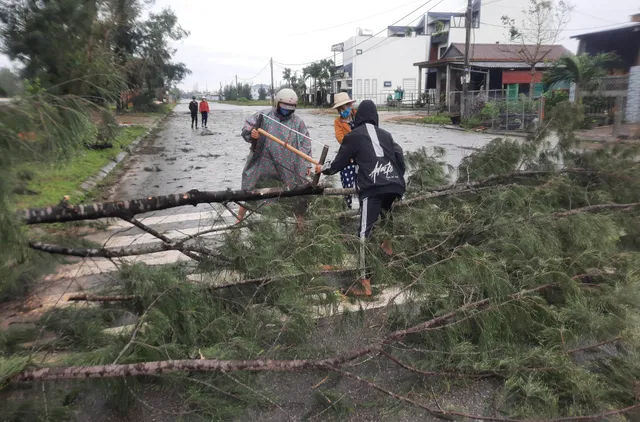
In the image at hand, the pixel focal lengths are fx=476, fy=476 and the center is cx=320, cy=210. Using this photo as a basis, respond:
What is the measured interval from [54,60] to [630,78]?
1806 centimetres

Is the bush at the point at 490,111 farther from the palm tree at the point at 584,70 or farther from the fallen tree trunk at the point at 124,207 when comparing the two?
the fallen tree trunk at the point at 124,207

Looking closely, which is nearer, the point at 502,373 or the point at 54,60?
the point at 502,373

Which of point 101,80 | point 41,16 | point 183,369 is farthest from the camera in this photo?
point 41,16

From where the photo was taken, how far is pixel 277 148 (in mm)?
4562

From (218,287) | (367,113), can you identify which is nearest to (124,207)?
(218,287)

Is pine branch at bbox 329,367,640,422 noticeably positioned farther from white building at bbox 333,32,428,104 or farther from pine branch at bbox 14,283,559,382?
white building at bbox 333,32,428,104

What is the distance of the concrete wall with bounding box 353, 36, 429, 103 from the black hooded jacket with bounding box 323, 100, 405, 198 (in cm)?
5220

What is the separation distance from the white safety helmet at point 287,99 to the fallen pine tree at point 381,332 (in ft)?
4.67

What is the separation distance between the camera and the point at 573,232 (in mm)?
3520

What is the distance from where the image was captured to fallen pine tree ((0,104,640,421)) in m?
2.31

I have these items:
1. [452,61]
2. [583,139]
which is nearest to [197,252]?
[583,139]

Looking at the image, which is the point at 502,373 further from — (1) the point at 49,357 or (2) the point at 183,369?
(1) the point at 49,357

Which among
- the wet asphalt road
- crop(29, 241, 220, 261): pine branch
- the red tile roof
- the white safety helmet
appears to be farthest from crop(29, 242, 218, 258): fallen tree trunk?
the red tile roof

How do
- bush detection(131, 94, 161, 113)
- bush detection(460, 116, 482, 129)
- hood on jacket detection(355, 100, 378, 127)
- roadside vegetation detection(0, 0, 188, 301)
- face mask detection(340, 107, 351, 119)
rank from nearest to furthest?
roadside vegetation detection(0, 0, 188, 301) < hood on jacket detection(355, 100, 378, 127) < face mask detection(340, 107, 351, 119) < bush detection(460, 116, 482, 129) < bush detection(131, 94, 161, 113)
